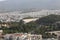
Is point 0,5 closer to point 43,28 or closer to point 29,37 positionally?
point 43,28

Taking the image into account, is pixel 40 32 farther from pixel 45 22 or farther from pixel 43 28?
pixel 45 22

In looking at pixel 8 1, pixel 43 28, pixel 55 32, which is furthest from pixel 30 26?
pixel 8 1

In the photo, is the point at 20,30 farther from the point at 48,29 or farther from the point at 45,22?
the point at 45,22

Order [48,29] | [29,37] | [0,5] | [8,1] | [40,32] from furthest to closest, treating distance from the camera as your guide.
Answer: [8,1] → [0,5] → [48,29] → [40,32] → [29,37]

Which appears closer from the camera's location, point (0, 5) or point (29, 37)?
point (29, 37)

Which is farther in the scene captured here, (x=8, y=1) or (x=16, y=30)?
(x=8, y=1)

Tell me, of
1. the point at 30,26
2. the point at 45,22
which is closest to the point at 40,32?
the point at 30,26

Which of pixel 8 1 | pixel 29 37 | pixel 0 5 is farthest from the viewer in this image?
pixel 8 1

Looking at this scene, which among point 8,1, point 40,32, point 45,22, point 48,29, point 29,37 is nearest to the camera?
point 29,37

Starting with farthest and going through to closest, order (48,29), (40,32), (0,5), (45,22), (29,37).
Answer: (0,5), (45,22), (48,29), (40,32), (29,37)
